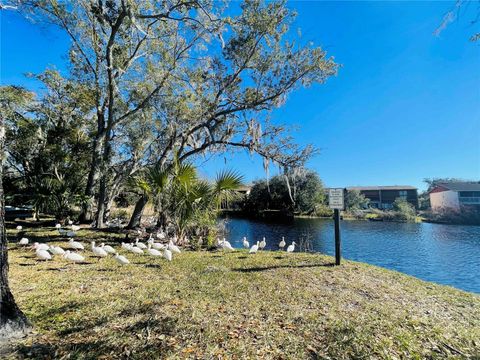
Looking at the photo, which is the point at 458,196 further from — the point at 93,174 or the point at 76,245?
the point at 76,245

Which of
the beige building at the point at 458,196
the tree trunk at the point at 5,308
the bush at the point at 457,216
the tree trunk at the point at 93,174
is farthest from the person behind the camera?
the beige building at the point at 458,196

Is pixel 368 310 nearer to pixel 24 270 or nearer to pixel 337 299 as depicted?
pixel 337 299

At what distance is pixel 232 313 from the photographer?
3100mm

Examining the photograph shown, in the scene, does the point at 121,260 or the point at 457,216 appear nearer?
the point at 121,260

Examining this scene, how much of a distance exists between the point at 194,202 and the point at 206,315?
418 cm

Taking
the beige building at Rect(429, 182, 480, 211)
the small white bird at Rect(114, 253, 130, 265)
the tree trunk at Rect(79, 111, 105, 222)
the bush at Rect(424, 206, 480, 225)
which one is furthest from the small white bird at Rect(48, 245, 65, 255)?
the beige building at Rect(429, 182, 480, 211)

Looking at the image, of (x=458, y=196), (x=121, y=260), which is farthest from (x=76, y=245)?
(x=458, y=196)

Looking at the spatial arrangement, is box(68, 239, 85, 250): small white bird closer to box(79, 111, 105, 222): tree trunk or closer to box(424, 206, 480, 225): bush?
box(79, 111, 105, 222): tree trunk

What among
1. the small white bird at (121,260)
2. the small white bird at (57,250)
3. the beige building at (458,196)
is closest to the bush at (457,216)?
the beige building at (458,196)

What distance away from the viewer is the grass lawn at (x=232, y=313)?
7.79ft

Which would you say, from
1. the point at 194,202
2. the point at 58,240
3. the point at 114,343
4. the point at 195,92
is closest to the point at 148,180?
the point at 194,202

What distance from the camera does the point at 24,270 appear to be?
4402 millimetres

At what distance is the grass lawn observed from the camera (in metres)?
2.37

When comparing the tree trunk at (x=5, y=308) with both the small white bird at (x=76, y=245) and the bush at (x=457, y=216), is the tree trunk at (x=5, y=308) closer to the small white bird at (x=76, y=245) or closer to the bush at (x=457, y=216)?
the small white bird at (x=76, y=245)
